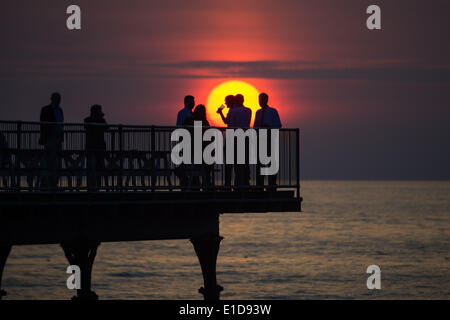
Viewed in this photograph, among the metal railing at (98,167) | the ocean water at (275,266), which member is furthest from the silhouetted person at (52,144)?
the ocean water at (275,266)

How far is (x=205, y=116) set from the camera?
90.4ft

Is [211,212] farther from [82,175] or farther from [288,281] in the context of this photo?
[288,281]

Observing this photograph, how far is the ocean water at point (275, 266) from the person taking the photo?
89438 mm

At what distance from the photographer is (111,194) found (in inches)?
1031

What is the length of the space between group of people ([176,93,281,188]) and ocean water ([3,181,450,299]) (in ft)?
189

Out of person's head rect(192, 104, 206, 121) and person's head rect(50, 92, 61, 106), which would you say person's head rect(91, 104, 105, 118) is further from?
person's head rect(192, 104, 206, 121)

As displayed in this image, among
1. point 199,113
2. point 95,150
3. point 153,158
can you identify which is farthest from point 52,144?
point 199,113

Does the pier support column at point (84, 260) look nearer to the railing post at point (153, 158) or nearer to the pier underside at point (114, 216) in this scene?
the pier underside at point (114, 216)

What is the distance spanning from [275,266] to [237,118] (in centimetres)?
8389

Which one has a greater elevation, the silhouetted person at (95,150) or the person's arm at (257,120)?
the person's arm at (257,120)

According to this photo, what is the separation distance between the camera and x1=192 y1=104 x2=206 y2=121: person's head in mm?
27406

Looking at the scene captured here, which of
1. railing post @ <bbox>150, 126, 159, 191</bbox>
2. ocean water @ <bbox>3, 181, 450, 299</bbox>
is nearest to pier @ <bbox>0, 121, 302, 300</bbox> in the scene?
railing post @ <bbox>150, 126, 159, 191</bbox>

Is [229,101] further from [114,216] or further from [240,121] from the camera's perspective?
[114,216]
